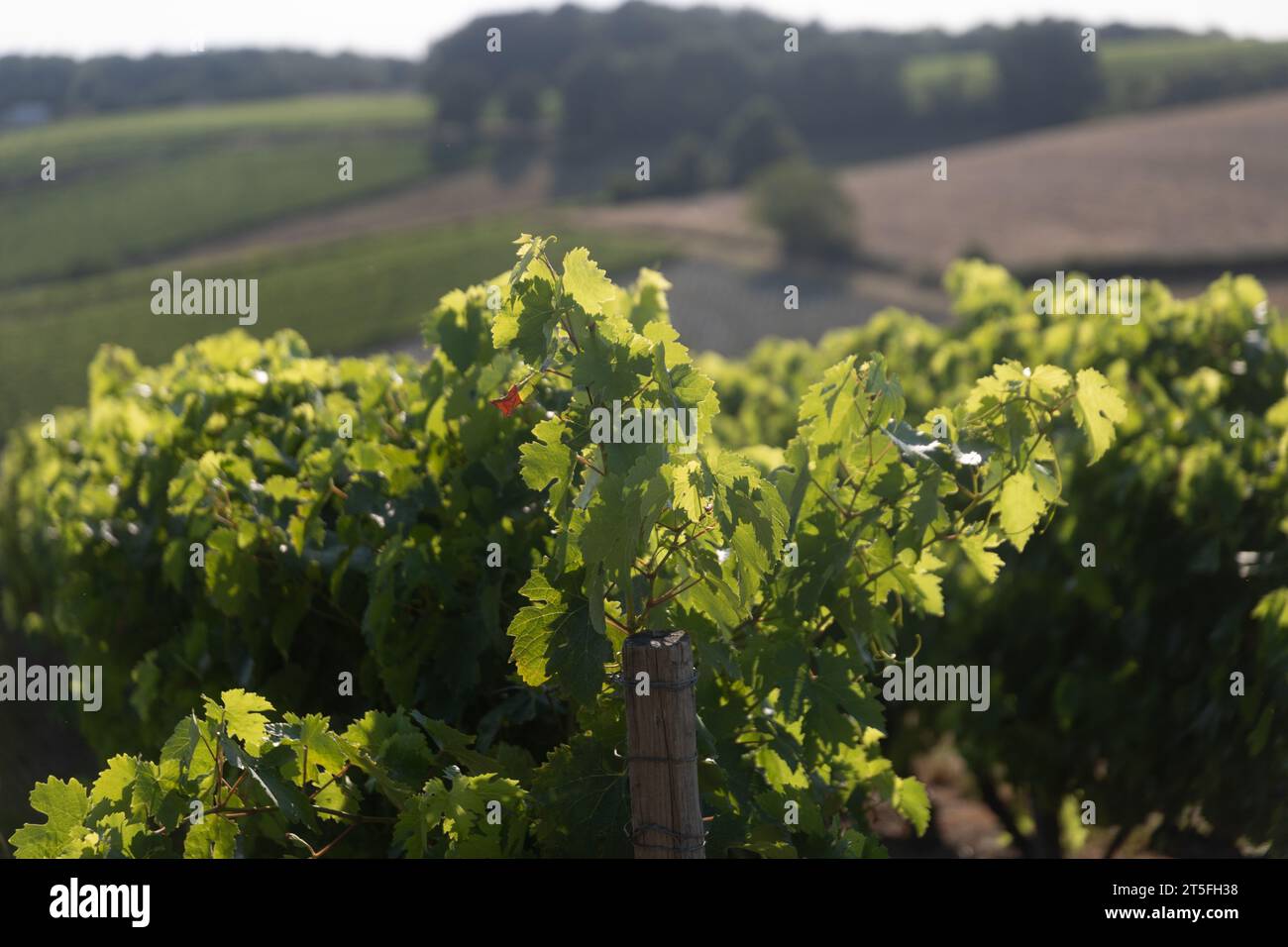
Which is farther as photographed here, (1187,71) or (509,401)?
(1187,71)

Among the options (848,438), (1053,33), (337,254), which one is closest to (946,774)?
(848,438)

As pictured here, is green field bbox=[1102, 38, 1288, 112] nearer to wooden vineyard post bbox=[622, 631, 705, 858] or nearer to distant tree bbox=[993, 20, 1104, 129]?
distant tree bbox=[993, 20, 1104, 129]

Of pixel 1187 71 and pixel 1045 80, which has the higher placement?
pixel 1045 80

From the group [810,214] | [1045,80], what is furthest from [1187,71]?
[810,214]

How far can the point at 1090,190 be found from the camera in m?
50.9

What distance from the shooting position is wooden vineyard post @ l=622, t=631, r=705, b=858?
2.44 m

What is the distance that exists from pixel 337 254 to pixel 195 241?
33.1 feet

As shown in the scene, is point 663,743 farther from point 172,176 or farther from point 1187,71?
point 1187,71

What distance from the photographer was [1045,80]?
77375mm

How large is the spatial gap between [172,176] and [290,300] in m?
28.8

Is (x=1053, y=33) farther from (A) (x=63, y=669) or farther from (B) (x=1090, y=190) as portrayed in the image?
(A) (x=63, y=669)

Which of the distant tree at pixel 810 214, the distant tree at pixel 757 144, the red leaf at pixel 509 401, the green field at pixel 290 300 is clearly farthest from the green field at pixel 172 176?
the red leaf at pixel 509 401

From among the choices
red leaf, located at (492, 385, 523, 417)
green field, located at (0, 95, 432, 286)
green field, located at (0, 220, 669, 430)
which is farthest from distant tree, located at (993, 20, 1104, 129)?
red leaf, located at (492, 385, 523, 417)

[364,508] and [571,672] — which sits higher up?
[364,508]
